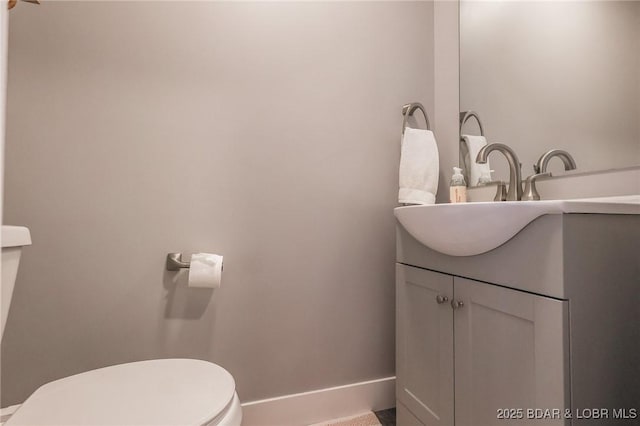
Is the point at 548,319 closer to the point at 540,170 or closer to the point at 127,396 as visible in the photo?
the point at 540,170

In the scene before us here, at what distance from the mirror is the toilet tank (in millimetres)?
1421

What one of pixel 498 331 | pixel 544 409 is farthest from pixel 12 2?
pixel 544 409

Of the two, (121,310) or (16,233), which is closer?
(16,233)

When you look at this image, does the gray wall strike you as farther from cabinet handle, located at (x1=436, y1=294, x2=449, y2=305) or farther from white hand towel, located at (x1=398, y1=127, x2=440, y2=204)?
cabinet handle, located at (x1=436, y1=294, x2=449, y2=305)

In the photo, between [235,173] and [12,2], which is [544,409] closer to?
[235,173]

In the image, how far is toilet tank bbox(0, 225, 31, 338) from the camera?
651mm

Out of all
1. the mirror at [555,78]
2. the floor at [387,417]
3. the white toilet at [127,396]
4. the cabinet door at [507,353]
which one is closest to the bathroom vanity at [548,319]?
the cabinet door at [507,353]

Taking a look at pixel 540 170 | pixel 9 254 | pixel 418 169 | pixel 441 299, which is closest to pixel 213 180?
pixel 9 254

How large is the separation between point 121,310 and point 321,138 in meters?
0.97

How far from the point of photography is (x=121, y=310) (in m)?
1.17

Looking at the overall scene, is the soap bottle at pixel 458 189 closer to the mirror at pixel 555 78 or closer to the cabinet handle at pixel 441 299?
the mirror at pixel 555 78

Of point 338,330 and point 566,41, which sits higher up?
point 566,41

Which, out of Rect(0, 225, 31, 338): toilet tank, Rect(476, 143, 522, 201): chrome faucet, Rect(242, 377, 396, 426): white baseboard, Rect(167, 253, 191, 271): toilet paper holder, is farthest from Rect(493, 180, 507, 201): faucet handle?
Rect(0, 225, 31, 338): toilet tank

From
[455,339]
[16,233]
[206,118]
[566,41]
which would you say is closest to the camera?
[16,233]
